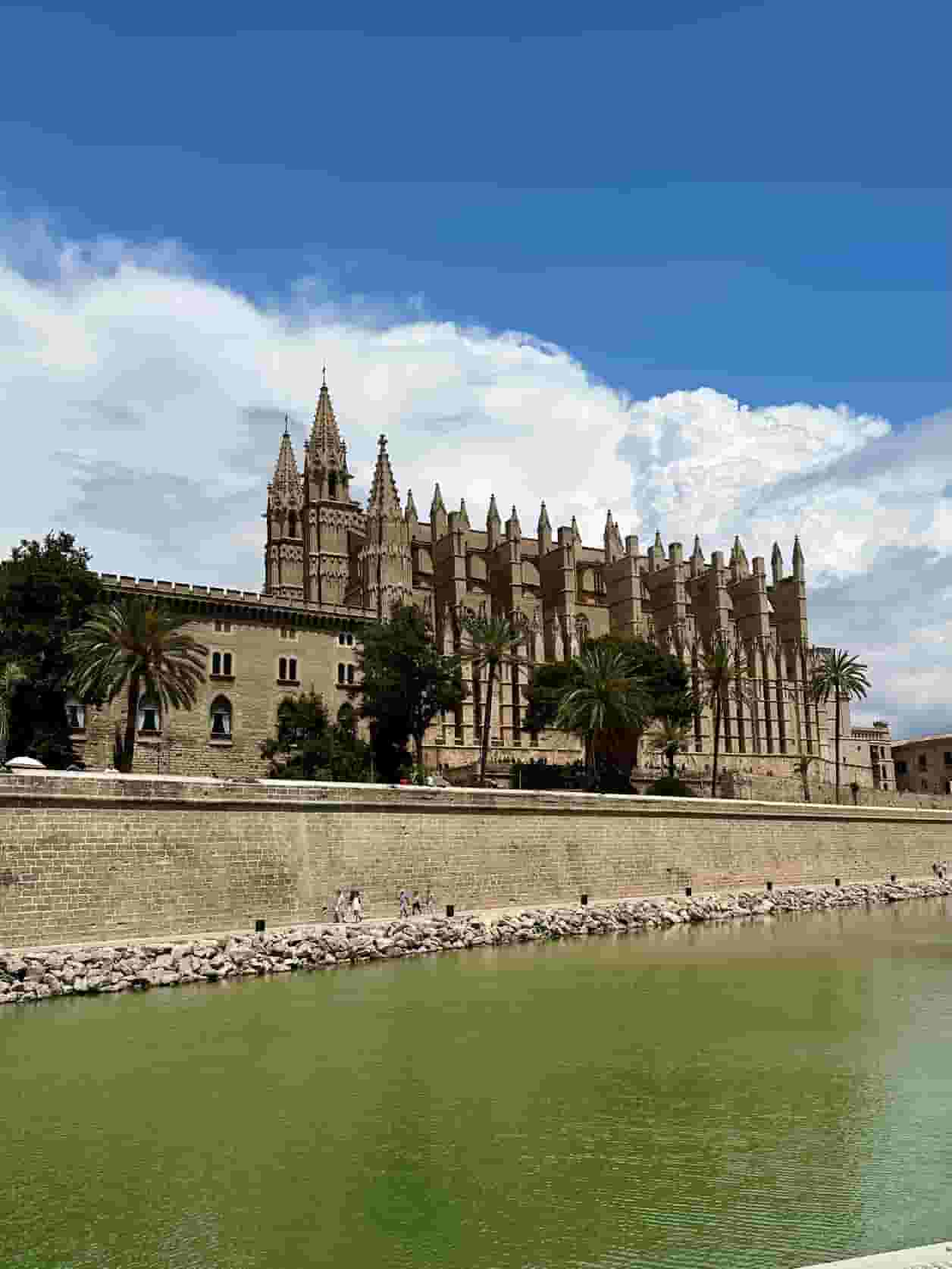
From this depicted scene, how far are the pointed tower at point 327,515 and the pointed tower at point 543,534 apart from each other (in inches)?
524

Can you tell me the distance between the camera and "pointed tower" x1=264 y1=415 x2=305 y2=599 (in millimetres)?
80625

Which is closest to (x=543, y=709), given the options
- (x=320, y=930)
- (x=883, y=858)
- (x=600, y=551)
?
(x=883, y=858)

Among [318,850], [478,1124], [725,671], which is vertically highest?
[725,671]

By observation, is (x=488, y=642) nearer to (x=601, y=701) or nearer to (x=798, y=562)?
(x=601, y=701)

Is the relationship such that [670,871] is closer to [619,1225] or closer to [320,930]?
[320,930]

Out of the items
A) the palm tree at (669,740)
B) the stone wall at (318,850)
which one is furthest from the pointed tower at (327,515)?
the stone wall at (318,850)

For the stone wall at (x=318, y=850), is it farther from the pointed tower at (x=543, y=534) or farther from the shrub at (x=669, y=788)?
the pointed tower at (x=543, y=534)

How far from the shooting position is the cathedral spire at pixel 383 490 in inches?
2857

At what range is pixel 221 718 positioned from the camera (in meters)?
55.2

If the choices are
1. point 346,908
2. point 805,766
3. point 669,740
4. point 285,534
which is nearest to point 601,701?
point 669,740

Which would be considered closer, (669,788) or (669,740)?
(669,788)

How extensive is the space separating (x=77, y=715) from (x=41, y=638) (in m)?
7.67

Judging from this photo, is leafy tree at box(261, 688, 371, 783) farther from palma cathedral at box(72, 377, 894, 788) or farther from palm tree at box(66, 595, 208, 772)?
palm tree at box(66, 595, 208, 772)

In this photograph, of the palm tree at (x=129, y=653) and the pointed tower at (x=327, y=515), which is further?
the pointed tower at (x=327, y=515)
